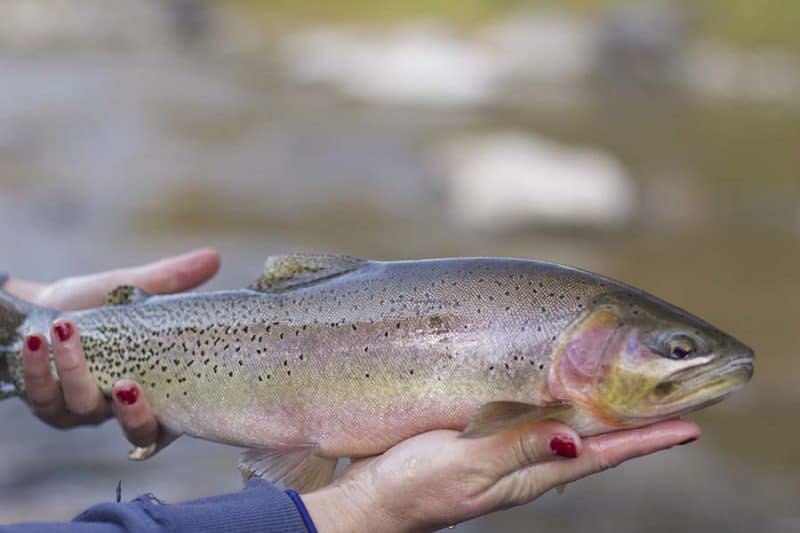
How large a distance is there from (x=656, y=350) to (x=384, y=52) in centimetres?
2378

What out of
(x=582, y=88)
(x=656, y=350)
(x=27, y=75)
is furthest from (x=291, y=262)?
(x=582, y=88)

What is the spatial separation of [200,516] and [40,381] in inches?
32.7

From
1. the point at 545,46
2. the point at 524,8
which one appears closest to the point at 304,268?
the point at 545,46

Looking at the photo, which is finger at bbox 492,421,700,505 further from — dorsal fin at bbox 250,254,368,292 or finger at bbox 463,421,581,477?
dorsal fin at bbox 250,254,368,292

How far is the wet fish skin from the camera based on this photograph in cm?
253

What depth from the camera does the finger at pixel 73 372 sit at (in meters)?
2.91

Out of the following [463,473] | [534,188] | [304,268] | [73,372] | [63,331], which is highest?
[304,268]

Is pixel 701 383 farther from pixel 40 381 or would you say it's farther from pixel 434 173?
pixel 434 173

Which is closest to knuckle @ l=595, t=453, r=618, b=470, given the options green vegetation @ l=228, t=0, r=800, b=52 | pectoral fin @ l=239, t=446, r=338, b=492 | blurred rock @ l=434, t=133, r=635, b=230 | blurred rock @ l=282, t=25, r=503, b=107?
pectoral fin @ l=239, t=446, r=338, b=492

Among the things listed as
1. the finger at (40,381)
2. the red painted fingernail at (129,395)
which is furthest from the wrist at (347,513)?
the finger at (40,381)

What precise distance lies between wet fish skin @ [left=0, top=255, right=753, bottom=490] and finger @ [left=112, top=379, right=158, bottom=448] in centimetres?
3

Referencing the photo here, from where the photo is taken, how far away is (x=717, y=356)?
98.7 inches

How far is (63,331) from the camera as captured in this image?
291cm

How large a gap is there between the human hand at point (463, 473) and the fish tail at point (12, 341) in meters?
0.94
